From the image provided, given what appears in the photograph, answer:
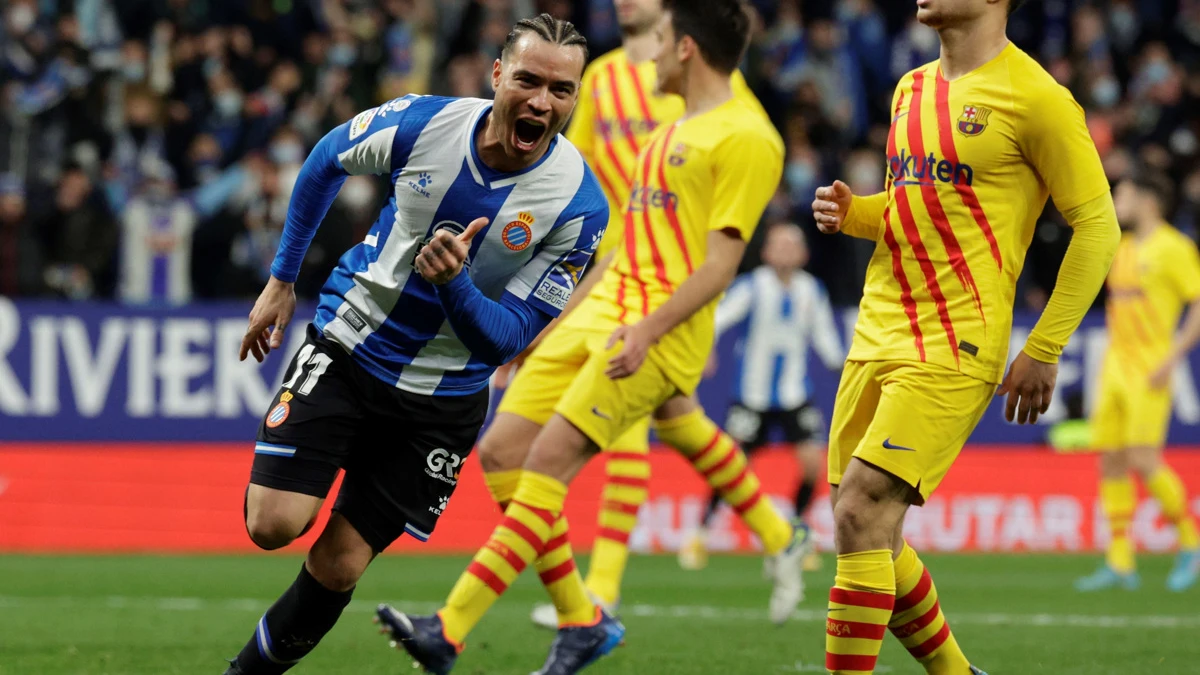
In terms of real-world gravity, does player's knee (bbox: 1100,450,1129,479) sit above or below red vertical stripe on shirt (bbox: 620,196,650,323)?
below

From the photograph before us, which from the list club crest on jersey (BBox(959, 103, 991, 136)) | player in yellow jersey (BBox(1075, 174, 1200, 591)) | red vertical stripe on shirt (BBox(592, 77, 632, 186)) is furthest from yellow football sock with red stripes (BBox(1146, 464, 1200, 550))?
club crest on jersey (BBox(959, 103, 991, 136))

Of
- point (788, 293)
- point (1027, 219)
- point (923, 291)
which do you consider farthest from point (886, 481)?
point (788, 293)

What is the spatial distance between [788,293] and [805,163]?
4845 millimetres

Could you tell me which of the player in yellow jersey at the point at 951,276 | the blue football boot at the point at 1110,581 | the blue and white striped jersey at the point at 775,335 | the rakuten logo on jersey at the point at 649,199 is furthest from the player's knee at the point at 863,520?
the blue and white striped jersey at the point at 775,335

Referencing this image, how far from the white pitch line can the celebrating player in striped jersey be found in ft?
11.2

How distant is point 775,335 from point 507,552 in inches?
248

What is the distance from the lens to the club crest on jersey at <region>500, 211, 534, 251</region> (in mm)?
4910

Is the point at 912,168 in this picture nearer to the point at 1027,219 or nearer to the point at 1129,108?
the point at 1027,219

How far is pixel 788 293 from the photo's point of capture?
12.0 meters

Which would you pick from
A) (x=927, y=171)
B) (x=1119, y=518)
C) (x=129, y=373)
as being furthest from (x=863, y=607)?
(x=129, y=373)

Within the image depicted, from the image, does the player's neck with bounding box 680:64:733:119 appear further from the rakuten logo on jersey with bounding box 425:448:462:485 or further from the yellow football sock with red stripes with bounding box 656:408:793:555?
the rakuten logo on jersey with bounding box 425:448:462:485

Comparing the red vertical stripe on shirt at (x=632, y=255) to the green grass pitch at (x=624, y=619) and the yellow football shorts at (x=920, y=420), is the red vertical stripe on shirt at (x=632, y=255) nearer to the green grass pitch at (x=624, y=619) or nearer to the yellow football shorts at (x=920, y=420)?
the green grass pitch at (x=624, y=619)

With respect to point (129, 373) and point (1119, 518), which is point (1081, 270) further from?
point (129, 373)

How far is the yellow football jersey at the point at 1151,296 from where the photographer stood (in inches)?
417
